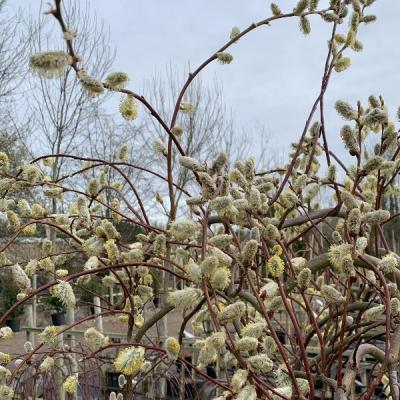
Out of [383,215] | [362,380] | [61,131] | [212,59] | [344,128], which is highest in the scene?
[61,131]

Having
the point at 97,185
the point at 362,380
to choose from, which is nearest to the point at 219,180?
the point at 97,185

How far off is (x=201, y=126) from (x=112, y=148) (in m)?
1.68

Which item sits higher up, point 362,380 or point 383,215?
point 383,215

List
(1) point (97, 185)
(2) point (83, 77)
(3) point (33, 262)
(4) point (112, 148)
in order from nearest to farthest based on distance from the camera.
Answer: (2) point (83, 77)
(3) point (33, 262)
(1) point (97, 185)
(4) point (112, 148)

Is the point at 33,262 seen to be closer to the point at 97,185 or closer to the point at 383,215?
the point at 97,185

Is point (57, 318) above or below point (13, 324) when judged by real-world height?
above

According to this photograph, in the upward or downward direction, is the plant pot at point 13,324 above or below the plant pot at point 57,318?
below

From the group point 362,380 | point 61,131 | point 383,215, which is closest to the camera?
point 383,215

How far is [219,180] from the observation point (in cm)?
95

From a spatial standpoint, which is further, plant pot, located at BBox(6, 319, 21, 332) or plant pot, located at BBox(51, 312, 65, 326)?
plant pot, located at BBox(6, 319, 21, 332)

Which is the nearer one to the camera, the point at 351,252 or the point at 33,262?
the point at 351,252

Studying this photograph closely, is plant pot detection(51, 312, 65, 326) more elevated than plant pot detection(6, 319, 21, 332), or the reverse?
plant pot detection(51, 312, 65, 326)

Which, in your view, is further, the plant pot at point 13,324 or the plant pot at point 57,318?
the plant pot at point 13,324

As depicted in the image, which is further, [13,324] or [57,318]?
[13,324]
